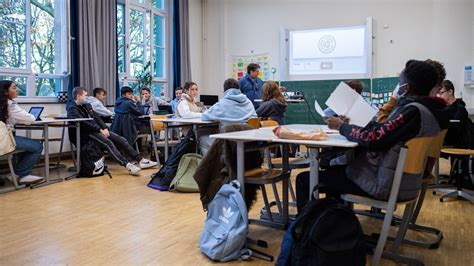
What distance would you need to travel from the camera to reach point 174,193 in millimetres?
3938

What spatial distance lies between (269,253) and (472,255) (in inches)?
45.7

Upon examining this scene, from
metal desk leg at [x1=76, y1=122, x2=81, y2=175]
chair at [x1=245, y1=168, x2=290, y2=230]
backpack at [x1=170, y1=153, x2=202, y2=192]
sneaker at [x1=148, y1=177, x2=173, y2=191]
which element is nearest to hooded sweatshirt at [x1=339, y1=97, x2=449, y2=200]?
chair at [x1=245, y1=168, x2=290, y2=230]

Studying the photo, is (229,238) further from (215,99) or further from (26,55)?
(215,99)

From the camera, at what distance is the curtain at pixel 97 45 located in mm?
5988

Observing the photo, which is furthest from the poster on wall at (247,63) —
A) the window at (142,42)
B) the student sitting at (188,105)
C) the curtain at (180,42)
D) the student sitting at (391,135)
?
the student sitting at (391,135)

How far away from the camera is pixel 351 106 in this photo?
2268 mm

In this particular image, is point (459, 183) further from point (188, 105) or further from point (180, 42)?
point (180, 42)

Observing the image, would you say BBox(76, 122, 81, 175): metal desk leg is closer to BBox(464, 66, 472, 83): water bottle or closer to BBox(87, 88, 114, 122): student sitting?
BBox(87, 88, 114, 122): student sitting

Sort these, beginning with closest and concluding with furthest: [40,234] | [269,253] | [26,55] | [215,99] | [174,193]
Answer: [269,253]
[40,234]
[174,193]
[26,55]
[215,99]

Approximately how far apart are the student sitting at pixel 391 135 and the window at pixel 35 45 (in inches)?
189

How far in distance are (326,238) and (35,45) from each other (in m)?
5.32

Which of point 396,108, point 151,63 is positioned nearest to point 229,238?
point 396,108

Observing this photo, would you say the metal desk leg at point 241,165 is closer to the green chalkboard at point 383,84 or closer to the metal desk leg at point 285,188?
the metal desk leg at point 285,188

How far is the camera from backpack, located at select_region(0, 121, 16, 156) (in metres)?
3.78
